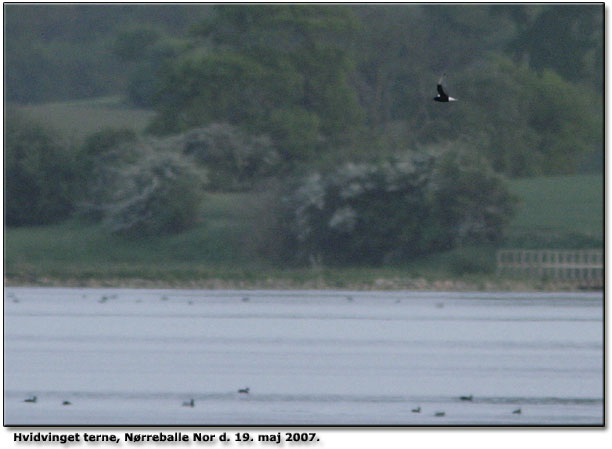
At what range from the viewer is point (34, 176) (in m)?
93.4

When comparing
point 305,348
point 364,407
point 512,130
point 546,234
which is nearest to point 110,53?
point 512,130

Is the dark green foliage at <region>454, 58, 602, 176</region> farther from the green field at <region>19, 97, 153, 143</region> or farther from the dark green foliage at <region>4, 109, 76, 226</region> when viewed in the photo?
the green field at <region>19, 97, 153, 143</region>

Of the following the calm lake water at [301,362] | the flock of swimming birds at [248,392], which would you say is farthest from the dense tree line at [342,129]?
the flock of swimming birds at [248,392]

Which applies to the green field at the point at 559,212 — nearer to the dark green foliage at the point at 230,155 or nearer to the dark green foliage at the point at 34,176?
the dark green foliage at the point at 230,155

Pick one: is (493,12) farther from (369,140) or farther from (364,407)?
(364,407)

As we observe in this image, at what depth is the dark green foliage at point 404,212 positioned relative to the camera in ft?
262

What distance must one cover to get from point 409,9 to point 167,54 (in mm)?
21626

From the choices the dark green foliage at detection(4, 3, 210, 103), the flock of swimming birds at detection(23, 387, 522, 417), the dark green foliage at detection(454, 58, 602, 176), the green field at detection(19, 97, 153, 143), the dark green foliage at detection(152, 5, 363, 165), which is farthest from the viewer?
the dark green foliage at detection(4, 3, 210, 103)

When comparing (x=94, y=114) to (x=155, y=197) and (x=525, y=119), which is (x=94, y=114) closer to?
(x=525, y=119)

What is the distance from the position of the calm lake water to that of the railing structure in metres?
11.4

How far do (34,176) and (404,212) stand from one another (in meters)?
24.8

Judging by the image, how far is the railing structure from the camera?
73.8 meters

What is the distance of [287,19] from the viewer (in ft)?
352

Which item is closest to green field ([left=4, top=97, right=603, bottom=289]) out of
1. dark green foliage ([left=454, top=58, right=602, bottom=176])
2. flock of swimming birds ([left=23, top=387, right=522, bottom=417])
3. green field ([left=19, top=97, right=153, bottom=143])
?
dark green foliage ([left=454, top=58, right=602, bottom=176])
